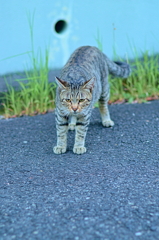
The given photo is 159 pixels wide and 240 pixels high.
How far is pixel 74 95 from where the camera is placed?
3.28 m

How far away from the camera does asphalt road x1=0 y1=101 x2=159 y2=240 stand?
7.14ft

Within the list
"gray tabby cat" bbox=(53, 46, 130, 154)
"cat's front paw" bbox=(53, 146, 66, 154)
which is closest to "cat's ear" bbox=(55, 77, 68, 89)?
"gray tabby cat" bbox=(53, 46, 130, 154)

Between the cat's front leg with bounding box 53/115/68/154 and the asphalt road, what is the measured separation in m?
0.08

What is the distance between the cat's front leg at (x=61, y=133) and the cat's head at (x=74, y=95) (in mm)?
211

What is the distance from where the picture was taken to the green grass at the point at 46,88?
5188 mm

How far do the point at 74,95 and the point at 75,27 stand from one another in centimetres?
243

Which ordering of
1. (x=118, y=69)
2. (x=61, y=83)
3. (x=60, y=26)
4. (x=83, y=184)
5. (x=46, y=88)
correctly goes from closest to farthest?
(x=83, y=184)
(x=61, y=83)
(x=118, y=69)
(x=46, y=88)
(x=60, y=26)

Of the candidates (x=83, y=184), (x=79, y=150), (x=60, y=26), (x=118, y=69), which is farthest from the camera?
(x=60, y=26)

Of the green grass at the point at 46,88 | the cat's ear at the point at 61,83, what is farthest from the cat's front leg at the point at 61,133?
the green grass at the point at 46,88

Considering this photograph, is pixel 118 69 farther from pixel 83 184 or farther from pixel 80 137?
pixel 83 184

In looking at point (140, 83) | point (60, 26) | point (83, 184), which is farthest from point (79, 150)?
point (60, 26)

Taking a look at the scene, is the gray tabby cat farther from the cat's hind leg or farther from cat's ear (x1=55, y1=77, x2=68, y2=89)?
the cat's hind leg

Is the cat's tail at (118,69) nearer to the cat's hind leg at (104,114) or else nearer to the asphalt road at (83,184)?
the cat's hind leg at (104,114)

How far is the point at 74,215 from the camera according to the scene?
91.3 inches
